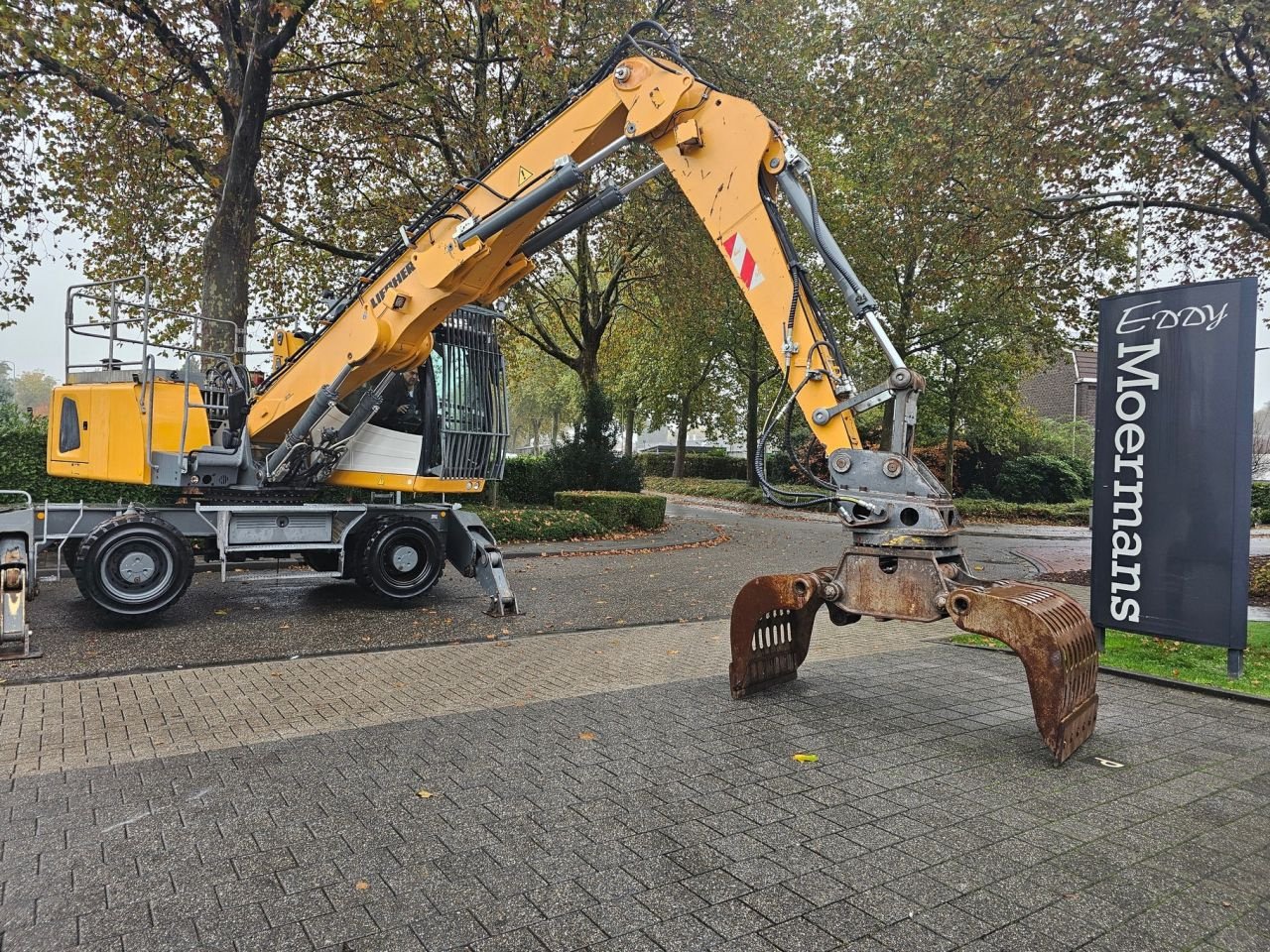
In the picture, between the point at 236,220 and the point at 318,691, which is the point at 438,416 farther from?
the point at 236,220

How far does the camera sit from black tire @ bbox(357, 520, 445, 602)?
8.52 m

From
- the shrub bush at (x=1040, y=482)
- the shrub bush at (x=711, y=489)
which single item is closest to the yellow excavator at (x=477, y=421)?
the shrub bush at (x=711, y=489)

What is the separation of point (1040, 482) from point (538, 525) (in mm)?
21896

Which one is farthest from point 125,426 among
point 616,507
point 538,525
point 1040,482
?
A: point 1040,482

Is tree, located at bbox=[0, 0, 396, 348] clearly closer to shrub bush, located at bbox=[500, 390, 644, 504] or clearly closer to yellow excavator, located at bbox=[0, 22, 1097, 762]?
yellow excavator, located at bbox=[0, 22, 1097, 762]

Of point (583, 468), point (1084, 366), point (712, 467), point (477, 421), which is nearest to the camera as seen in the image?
point (477, 421)

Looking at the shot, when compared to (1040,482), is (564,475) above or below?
below

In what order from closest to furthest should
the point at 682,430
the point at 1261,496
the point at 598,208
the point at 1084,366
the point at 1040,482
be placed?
the point at 598,208
the point at 1261,496
the point at 1040,482
the point at 682,430
the point at 1084,366

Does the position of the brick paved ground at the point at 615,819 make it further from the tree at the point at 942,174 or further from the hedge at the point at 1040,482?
the hedge at the point at 1040,482

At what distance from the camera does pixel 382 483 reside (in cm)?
843

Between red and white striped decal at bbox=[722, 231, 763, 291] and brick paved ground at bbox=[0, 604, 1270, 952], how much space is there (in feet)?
9.34

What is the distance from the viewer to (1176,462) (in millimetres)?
6137

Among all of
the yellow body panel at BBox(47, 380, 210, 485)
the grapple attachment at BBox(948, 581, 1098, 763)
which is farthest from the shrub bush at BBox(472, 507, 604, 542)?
the grapple attachment at BBox(948, 581, 1098, 763)

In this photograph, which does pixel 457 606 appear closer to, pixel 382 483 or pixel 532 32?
pixel 382 483
